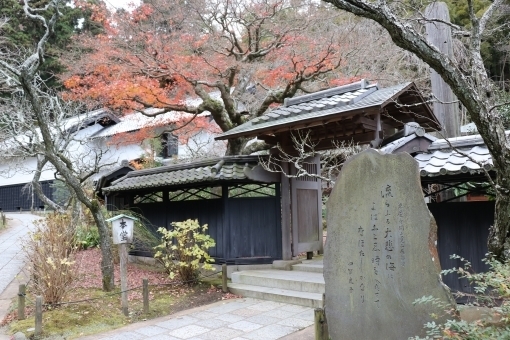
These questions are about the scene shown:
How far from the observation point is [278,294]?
825 centimetres

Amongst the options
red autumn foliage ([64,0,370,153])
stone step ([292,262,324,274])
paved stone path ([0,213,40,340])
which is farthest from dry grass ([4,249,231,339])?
red autumn foliage ([64,0,370,153])

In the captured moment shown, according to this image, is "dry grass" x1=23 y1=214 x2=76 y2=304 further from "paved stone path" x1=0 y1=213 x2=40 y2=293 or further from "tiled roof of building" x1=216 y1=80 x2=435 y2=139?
"tiled roof of building" x1=216 y1=80 x2=435 y2=139

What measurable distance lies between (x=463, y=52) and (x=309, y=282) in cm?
813

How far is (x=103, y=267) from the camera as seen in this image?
28.4 ft

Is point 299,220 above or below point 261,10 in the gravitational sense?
below

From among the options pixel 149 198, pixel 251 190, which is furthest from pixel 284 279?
pixel 149 198

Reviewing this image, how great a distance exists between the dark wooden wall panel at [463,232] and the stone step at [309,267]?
304cm

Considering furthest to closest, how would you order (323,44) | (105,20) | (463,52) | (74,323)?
(105,20), (323,44), (463,52), (74,323)

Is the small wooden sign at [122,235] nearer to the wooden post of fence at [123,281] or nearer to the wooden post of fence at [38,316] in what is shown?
the wooden post of fence at [123,281]

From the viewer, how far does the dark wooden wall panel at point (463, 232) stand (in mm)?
6707

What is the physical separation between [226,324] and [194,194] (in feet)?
16.1

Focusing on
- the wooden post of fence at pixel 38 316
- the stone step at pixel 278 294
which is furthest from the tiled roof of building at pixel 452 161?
the wooden post of fence at pixel 38 316

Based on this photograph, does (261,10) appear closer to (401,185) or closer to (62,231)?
(62,231)

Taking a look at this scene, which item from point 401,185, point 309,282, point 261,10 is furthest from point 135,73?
point 401,185
